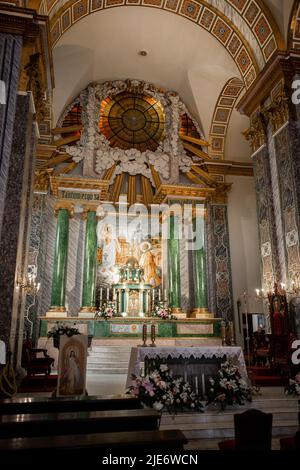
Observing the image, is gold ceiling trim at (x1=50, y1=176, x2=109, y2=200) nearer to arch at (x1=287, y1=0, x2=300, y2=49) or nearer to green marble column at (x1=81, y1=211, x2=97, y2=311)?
green marble column at (x1=81, y1=211, x2=97, y2=311)

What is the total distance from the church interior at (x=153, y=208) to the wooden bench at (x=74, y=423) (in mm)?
641

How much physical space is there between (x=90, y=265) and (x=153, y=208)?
3.60m

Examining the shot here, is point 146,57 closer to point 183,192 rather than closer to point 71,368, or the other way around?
point 183,192

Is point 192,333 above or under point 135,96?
under

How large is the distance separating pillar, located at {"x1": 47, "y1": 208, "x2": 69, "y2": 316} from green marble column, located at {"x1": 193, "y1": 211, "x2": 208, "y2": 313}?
15.6ft

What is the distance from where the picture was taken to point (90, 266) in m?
13.6

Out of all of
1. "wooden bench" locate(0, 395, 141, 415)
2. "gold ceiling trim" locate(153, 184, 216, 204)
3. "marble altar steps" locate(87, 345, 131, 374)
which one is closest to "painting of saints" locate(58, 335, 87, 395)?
"wooden bench" locate(0, 395, 141, 415)

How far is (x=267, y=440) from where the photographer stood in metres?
2.94

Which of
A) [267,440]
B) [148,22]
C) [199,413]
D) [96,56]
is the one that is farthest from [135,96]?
[267,440]

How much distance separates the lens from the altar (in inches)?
264

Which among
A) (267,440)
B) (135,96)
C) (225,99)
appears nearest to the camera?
(267,440)
